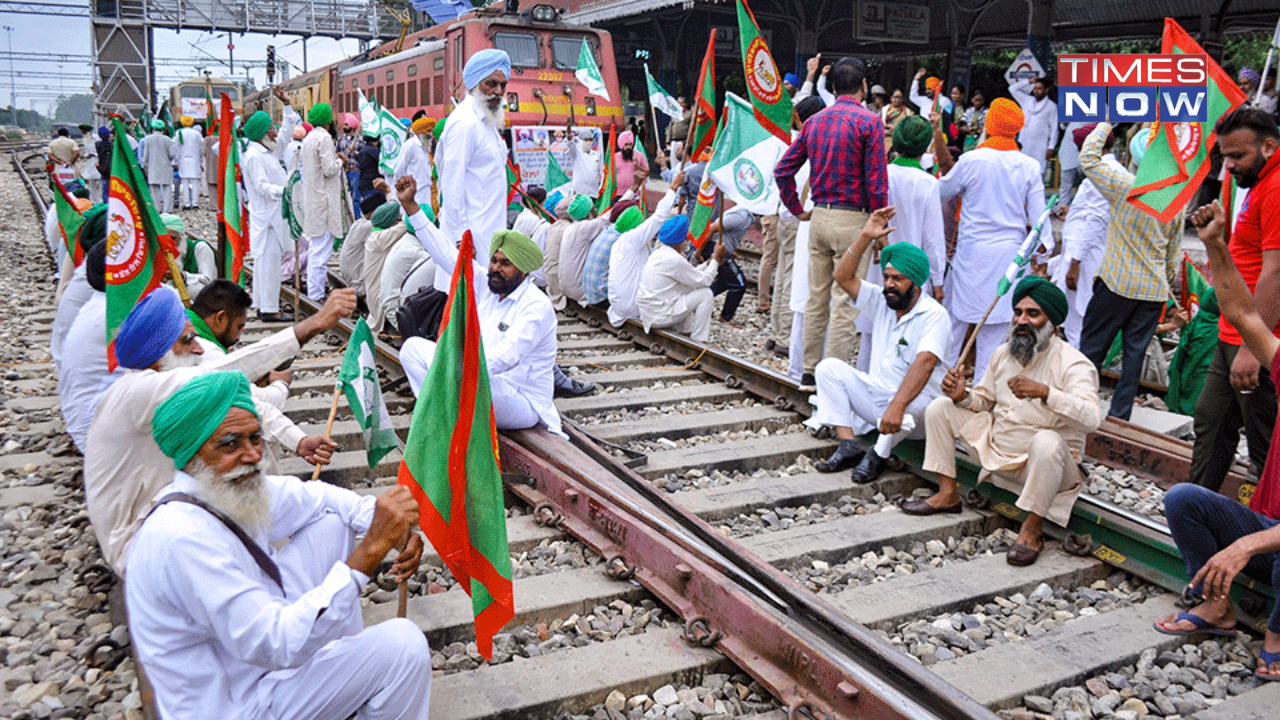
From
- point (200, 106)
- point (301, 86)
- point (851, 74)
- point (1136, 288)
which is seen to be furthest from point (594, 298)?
point (200, 106)

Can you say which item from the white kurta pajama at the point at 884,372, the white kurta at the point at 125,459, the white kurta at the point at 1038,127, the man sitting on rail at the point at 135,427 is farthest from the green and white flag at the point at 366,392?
the white kurta at the point at 1038,127

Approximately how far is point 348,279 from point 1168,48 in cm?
782

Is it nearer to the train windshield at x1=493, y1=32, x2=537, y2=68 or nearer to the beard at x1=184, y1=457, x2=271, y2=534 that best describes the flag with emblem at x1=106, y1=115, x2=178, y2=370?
the beard at x1=184, y1=457, x2=271, y2=534

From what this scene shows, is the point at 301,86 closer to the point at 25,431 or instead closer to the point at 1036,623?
the point at 25,431

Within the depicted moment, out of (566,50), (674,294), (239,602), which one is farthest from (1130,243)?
(566,50)

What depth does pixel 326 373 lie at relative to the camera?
739 cm

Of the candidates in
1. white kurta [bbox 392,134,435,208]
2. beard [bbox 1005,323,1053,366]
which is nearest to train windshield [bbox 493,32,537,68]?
white kurta [bbox 392,134,435,208]

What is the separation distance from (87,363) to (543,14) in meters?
12.7

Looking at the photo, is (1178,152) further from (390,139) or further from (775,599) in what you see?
(390,139)

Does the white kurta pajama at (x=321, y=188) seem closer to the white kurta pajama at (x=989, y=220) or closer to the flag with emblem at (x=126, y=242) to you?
the flag with emblem at (x=126, y=242)

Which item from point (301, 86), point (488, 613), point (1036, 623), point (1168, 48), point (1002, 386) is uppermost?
point (301, 86)

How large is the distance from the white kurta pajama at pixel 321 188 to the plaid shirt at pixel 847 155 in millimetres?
5288

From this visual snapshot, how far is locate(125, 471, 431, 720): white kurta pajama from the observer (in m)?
2.34

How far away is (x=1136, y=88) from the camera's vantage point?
15.3 feet
